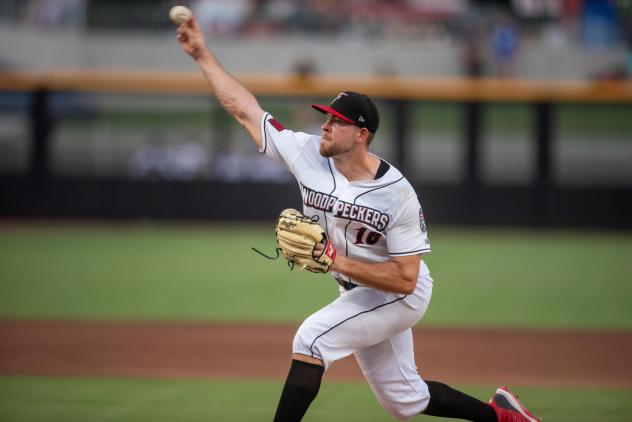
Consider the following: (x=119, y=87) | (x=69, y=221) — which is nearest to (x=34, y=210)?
(x=69, y=221)

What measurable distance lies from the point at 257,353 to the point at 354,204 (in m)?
3.78

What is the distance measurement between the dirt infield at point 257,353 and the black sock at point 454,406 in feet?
6.65

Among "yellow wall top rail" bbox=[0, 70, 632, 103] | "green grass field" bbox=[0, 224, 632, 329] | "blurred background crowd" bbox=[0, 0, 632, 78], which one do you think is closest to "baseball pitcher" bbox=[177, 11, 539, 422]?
"green grass field" bbox=[0, 224, 632, 329]

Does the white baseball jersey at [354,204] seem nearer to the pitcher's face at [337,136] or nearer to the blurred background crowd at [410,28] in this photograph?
the pitcher's face at [337,136]

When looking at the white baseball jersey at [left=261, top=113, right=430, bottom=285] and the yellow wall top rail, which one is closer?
the white baseball jersey at [left=261, top=113, right=430, bottom=285]

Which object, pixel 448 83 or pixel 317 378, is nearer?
pixel 317 378

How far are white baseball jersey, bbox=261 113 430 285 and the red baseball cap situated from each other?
265 mm

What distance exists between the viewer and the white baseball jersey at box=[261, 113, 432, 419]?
471cm

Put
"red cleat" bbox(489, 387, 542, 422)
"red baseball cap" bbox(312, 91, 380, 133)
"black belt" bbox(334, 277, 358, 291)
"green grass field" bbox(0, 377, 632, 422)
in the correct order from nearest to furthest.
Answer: "red baseball cap" bbox(312, 91, 380, 133)
"black belt" bbox(334, 277, 358, 291)
"red cleat" bbox(489, 387, 542, 422)
"green grass field" bbox(0, 377, 632, 422)

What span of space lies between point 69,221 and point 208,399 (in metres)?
11.1

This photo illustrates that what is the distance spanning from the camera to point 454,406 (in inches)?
199

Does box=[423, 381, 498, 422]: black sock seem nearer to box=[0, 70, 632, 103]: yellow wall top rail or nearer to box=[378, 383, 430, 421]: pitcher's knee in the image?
box=[378, 383, 430, 421]: pitcher's knee

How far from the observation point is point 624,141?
1673 cm

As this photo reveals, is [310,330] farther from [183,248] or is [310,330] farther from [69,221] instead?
[69,221]
